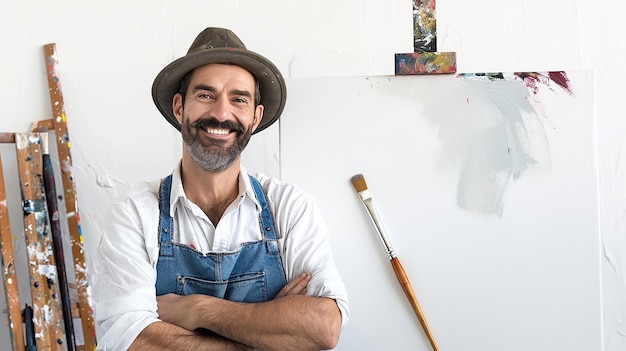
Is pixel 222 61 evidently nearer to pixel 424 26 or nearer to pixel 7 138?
pixel 424 26

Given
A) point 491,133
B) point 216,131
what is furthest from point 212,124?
point 491,133

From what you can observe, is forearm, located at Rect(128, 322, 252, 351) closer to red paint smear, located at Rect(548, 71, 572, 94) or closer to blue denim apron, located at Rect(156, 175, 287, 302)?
blue denim apron, located at Rect(156, 175, 287, 302)

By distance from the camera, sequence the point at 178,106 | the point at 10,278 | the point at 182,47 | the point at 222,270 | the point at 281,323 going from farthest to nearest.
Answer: the point at 182,47, the point at 10,278, the point at 178,106, the point at 222,270, the point at 281,323

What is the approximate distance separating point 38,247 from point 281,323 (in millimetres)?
954

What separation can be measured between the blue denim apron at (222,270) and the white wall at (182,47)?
487mm

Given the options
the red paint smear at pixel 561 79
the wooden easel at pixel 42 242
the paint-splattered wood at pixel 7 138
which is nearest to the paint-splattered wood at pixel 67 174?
the wooden easel at pixel 42 242

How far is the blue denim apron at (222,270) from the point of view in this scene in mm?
1575

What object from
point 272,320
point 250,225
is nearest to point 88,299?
point 250,225

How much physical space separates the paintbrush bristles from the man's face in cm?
34

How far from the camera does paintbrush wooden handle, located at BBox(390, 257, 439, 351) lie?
1722mm

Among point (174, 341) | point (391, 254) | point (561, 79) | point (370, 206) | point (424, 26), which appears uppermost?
point (424, 26)

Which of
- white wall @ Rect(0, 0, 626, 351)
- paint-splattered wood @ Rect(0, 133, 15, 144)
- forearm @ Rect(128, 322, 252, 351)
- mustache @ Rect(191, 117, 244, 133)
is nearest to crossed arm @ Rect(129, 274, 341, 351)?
forearm @ Rect(128, 322, 252, 351)

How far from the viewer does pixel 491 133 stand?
1.74 meters

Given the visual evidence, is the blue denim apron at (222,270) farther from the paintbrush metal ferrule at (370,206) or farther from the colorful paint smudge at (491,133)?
the colorful paint smudge at (491,133)
